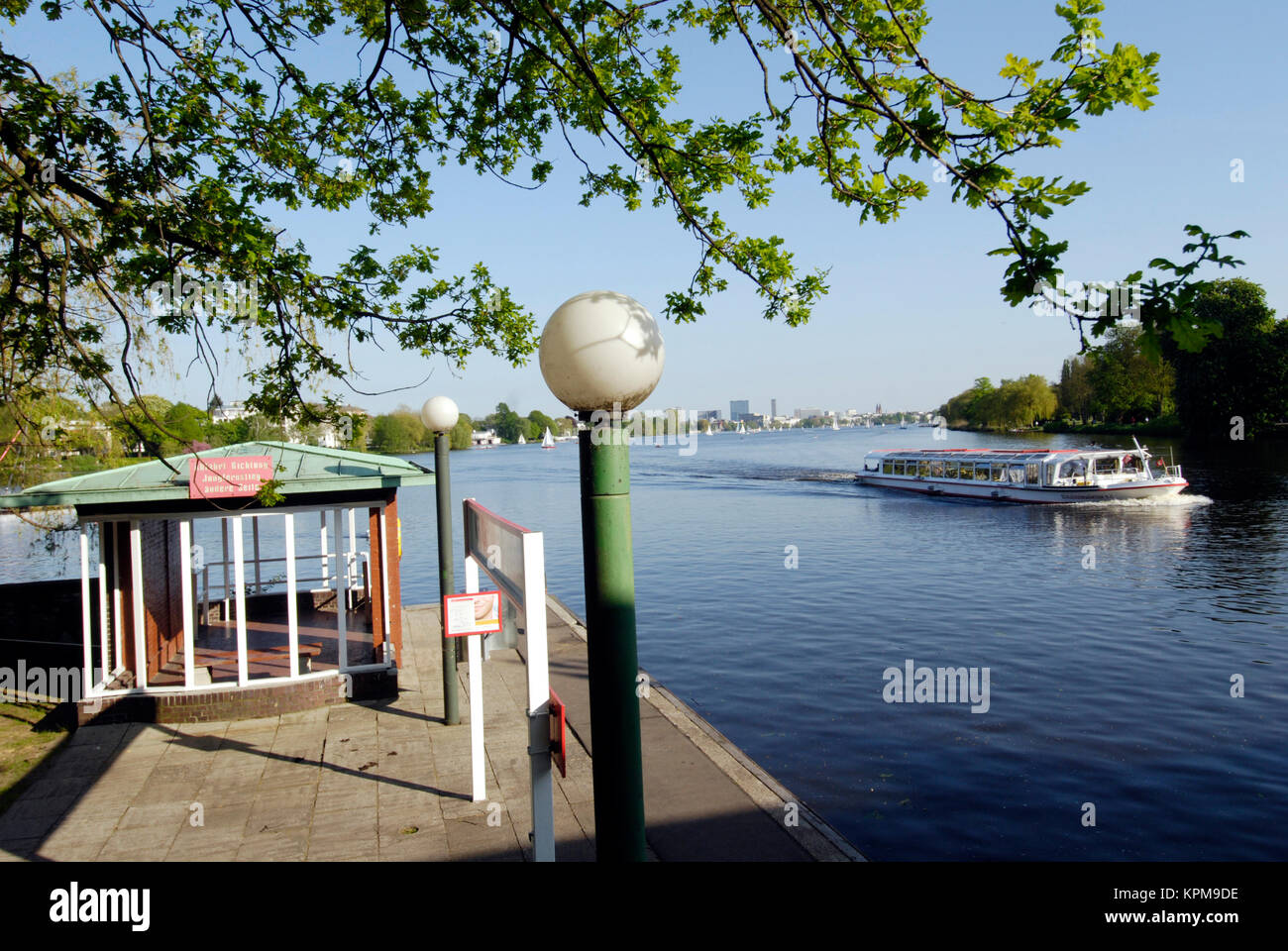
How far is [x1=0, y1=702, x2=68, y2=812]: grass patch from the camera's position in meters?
8.89

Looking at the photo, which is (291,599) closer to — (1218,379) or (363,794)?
(363,794)

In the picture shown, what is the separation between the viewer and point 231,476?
10.2m

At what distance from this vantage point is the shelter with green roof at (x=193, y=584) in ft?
35.1

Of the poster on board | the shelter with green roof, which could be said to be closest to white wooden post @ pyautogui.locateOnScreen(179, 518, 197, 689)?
the shelter with green roof

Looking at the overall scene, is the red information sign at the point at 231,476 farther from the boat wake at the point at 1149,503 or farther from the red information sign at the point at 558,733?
the boat wake at the point at 1149,503

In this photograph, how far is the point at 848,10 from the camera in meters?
5.67

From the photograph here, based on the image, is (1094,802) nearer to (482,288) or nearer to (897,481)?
(482,288)

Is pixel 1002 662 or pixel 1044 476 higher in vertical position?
pixel 1044 476

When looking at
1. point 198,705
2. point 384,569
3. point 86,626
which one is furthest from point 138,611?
point 384,569

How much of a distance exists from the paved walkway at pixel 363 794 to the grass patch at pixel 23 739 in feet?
0.65

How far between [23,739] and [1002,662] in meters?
15.8

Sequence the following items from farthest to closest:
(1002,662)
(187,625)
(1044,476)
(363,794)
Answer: (1044,476) → (1002,662) → (187,625) → (363,794)

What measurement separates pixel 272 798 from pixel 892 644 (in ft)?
43.1

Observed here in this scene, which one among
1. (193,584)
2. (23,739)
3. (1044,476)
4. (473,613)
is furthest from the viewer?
(1044,476)
